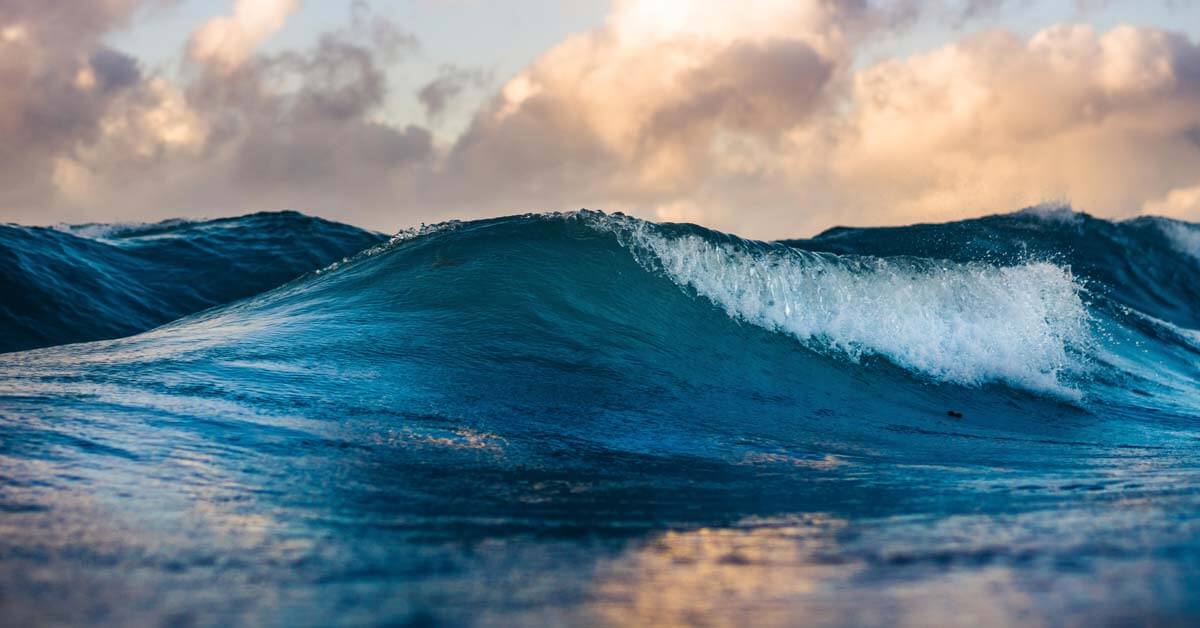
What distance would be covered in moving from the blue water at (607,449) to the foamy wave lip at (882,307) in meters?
0.04

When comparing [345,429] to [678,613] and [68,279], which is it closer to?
[678,613]

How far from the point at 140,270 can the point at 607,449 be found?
41.9ft

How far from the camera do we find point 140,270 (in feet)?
52.8

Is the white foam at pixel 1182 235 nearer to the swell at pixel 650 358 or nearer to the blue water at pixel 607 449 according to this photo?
the swell at pixel 650 358

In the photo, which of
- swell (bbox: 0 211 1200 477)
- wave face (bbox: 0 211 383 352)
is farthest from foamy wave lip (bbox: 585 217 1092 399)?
wave face (bbox: 0 211 383 352)

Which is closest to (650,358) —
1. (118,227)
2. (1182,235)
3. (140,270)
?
(140,270)

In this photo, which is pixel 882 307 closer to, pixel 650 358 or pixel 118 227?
pixel 650 358

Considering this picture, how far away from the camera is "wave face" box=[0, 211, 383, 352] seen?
501 inches

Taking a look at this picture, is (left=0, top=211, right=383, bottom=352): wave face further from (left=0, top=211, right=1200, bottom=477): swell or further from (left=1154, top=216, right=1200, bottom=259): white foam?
(left=1154, top=216, right=1200, bottom=259): white foam

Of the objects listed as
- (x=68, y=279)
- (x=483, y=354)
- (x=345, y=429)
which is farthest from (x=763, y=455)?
(x=68, y=279)

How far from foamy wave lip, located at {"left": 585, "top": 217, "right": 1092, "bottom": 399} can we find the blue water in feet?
0.13

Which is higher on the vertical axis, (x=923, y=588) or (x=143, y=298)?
(x=143, y=298)

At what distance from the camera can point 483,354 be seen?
8.09m

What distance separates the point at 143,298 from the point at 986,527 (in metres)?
13.7
